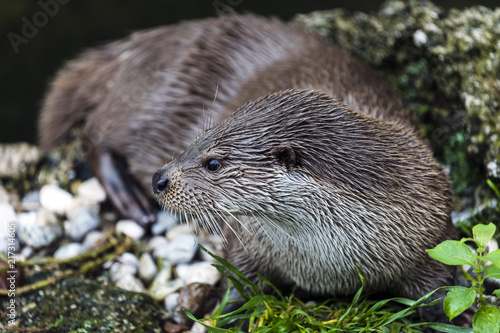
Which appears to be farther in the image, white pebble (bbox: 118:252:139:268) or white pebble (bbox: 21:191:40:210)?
white pebble (bbox: 21:191:40:210)

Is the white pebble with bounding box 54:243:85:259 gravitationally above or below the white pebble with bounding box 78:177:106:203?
below

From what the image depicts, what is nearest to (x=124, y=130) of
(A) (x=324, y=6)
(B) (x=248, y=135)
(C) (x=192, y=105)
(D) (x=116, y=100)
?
(D) (x=116, y=100)

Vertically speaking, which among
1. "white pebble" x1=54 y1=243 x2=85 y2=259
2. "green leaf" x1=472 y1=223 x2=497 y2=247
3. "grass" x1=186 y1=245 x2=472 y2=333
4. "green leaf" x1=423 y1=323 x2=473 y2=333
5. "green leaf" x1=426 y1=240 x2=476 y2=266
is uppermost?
"green leaf" x1=472 y1=223 x2=497 y2=247

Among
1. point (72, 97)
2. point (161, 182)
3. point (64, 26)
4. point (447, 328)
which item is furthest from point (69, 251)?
point (64, 26)

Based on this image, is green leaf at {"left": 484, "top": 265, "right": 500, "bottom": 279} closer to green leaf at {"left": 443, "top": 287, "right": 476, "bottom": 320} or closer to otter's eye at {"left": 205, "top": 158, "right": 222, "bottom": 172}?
green leaf at {"left": 443, "top": 287, "right": 476, "bottom": 320}

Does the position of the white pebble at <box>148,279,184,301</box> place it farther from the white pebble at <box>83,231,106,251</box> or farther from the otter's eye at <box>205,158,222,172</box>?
the otter's eye at <box>205,158,222,172</box>

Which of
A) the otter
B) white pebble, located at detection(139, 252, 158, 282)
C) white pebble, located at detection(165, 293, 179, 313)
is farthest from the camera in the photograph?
white pebble, located at detection(139, 252, 158, 282)

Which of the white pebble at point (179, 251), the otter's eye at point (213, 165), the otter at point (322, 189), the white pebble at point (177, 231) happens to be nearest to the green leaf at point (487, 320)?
the otter at point (322, 189)

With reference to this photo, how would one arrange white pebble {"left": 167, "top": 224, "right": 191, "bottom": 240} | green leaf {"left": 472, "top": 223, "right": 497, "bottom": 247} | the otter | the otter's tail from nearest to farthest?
green leaf {"left": 472, "top": 223, "right": 497, "bottom": 247} < the otter < white pebble {"left": 167, "top": 224, "right": 191, "bottom": 240} < the otter's tail

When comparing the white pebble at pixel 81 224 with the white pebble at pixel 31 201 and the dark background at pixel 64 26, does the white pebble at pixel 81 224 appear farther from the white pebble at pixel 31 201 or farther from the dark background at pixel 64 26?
the dark background at pixel 64 26

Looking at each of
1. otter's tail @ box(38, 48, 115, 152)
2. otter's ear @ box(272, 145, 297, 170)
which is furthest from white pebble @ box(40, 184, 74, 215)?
otter's ear @ box(272, 145, 297, 170)
